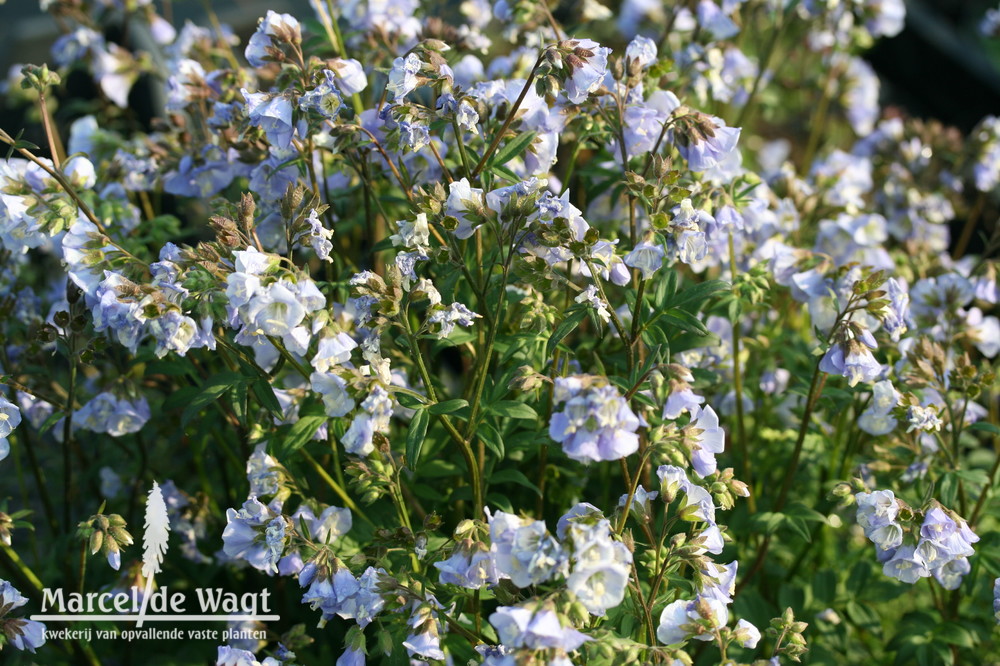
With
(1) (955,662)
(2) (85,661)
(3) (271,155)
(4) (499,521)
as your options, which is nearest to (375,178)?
(3) (271,155)

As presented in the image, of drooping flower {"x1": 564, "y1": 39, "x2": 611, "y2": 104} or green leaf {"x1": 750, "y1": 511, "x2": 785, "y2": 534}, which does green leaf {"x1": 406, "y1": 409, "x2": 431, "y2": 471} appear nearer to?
drooping flower {"x1": 564, "y1": 39, "x2": 611, "y2": 104}

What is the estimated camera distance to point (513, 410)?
6.57 ft

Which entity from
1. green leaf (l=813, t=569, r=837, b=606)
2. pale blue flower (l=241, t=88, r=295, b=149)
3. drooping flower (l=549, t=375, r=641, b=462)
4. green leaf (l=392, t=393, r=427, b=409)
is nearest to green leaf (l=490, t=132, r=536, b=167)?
pale blue flower (l=241, t=88, r=295, b=149)

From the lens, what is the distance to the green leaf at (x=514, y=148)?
211 centimetres

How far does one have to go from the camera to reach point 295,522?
2158 millimetres

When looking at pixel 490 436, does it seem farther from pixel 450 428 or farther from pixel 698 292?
pixel 698 292

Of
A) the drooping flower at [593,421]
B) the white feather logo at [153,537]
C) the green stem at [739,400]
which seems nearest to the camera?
the drooping flower at [593,421]

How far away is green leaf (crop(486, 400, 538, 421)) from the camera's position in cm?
199

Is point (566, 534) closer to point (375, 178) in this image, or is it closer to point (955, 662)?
point (375, 178)

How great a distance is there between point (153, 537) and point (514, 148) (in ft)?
4.26

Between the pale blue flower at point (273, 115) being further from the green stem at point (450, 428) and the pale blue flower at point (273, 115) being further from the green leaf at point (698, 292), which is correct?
the green leaf at point (698, 292)

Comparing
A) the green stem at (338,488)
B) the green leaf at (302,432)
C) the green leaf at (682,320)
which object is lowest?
the green stem at (338,488)

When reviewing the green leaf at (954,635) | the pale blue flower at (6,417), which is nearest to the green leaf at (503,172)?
the pale blue flower at (6,417)

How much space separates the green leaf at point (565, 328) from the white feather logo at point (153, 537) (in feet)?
3.20
